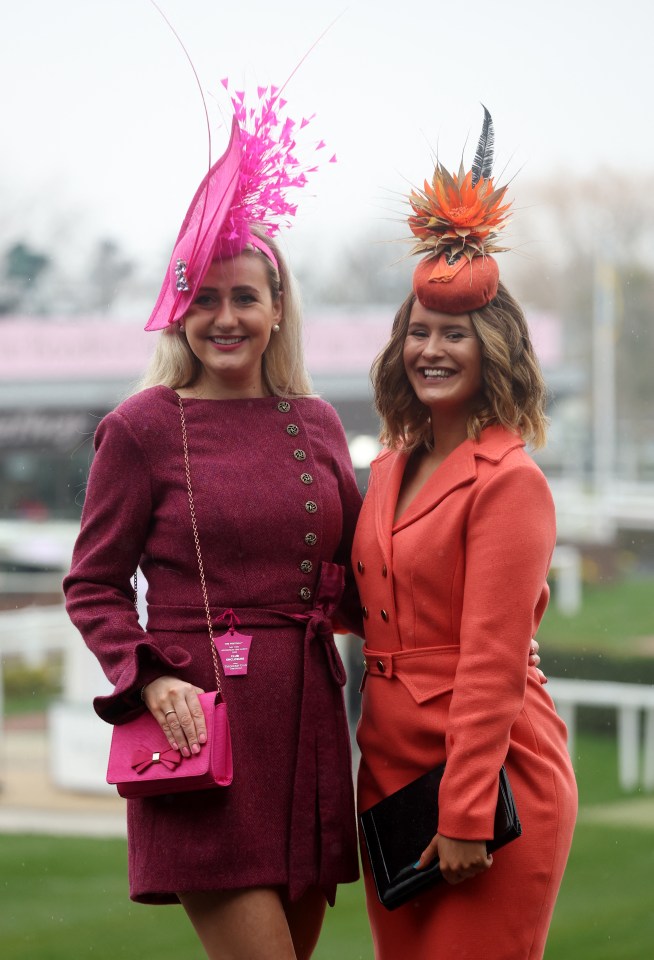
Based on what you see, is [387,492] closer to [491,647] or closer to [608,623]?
[491,647]

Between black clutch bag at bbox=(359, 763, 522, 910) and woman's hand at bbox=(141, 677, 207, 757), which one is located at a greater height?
woman's hand at bbox=(141, 677, 207, 757)

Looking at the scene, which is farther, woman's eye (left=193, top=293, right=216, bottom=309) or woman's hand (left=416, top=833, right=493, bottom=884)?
woman's eye (left=193, top=293, right=216, bottom=309)

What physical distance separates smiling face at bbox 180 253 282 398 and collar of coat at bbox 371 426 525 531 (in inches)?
13.2

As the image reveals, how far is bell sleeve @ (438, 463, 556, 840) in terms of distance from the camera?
1854 mm

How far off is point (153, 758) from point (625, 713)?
15.7 feet

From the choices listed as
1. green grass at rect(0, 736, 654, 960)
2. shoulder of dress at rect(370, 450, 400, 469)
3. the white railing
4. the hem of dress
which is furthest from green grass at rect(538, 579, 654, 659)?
the hem of dress

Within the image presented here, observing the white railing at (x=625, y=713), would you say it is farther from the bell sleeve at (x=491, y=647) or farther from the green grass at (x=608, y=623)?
the bell sleeve at (x=491, y=647)

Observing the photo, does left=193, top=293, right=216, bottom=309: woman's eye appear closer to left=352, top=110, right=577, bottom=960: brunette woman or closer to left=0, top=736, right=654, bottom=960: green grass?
left=352, top=110, right=577, bottom=960: brunette woman

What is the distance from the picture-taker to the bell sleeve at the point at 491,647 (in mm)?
1854

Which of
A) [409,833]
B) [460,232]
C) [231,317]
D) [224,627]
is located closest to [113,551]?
[224,627]

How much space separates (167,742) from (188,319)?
714 millimetres

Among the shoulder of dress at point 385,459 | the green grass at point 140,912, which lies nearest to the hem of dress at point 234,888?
the shoulder of dress at point 385,459

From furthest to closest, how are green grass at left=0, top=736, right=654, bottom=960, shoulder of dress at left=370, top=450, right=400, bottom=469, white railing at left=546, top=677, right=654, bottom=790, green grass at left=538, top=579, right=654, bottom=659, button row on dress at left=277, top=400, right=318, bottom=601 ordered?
1. green grass at left=538, top=579, right=654, bottom=659
2. white railing at left=546, top=677, right=654, bottom=790
3. green grass at left=0, top=736, right=654, bottom=960
4. shoulder of dress at left=370, top=450, right=400, bottom=469
5. button row on dress at left=277, top=400, right=318, bottom=601

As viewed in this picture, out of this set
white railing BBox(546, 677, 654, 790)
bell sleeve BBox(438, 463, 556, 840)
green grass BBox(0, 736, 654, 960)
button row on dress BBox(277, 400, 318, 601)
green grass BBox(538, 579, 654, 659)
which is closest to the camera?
bell sleeve BBox(438, 463, 556, 840)
